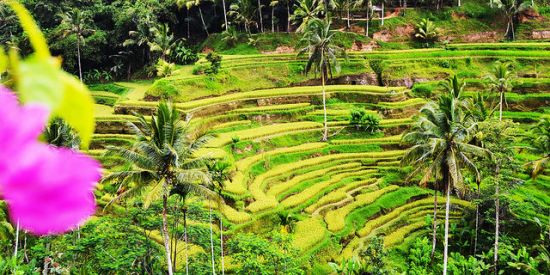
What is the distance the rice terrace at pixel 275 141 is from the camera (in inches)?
35.6

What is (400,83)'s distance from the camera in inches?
1574

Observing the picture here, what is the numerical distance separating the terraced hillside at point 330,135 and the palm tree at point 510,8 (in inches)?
194

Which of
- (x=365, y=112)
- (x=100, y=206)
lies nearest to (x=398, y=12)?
(x=365, y=112)

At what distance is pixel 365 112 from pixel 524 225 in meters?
13.1

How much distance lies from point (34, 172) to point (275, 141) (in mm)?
29868

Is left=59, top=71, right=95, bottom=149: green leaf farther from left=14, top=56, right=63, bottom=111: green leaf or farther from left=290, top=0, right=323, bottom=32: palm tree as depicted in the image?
left=290, top=0, right=323, bottom=32: palm tree

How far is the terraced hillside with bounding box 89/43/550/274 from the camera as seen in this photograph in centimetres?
2347

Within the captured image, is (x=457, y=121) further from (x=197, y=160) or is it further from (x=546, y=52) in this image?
(x=546, y=52)

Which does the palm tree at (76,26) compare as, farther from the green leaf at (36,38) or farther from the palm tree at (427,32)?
the green leaf at (36,38)

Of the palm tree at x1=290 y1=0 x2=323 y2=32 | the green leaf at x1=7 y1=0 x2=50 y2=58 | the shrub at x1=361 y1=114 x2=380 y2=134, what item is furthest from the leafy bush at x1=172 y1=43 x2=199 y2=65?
the green leaf at x1=7 y1=0 x2=50 y2=58

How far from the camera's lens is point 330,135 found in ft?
108

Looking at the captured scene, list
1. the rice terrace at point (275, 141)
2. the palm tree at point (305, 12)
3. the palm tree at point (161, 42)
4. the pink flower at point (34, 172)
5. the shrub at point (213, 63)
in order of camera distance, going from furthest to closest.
→ the palm tree at point (161, 42) → the palm tree at point (305, 12) → the shrub at point (213, 63) → the rice terrace at point (275, 141) → the pink flower at point (34, 172)

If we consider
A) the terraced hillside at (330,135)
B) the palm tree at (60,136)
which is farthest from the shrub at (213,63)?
the palm tree at (60,136)

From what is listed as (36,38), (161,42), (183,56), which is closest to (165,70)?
(161,42)
